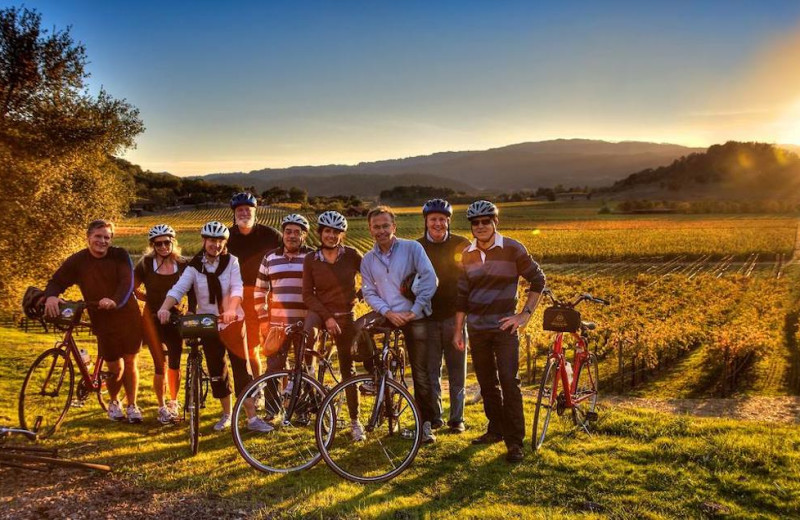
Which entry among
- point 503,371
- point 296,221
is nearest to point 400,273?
point 503,371

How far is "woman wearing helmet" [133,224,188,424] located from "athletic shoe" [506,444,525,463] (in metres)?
4.43

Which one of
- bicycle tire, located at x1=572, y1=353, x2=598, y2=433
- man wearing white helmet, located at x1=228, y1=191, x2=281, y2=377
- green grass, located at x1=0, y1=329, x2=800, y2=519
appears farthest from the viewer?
man wearing white helmet, located at x1=228, y1=191, x2=281, y2=377

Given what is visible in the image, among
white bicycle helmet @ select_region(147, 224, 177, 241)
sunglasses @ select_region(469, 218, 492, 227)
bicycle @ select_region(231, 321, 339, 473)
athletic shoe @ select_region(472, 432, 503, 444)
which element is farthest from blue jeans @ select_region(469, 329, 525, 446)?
white bicycle helmet @ select_region(147, 224, 177, 241)

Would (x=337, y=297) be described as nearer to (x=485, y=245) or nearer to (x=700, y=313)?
(x=485, y=245)

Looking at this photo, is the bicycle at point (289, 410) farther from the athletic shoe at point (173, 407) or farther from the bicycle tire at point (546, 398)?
the bicycle tire at point (546, 398)

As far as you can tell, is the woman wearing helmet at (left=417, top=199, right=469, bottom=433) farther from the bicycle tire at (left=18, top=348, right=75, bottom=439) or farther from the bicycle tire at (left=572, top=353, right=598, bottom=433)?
the bicycle tire at (left=18, top=348, right=75, bottom=439)

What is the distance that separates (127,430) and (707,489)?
7.02m

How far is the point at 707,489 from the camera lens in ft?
18.7

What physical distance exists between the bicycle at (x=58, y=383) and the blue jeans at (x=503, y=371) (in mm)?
4886

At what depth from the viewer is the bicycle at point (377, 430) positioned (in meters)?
5.79

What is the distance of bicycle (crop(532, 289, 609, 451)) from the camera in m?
6.90

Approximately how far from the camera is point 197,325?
640 cm

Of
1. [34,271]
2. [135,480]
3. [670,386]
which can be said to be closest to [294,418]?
[135,480]

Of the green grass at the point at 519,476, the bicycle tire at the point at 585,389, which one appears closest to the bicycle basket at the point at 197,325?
the green grass at the point at 519,476
